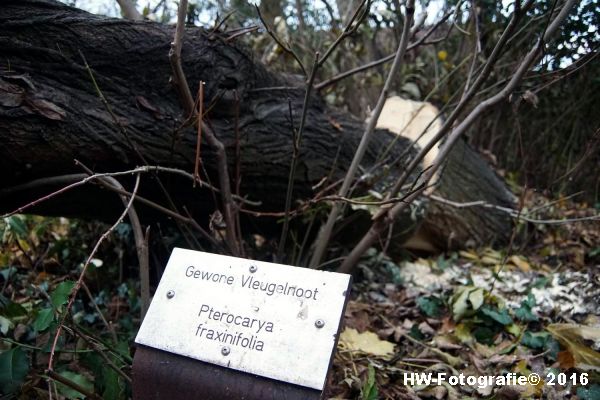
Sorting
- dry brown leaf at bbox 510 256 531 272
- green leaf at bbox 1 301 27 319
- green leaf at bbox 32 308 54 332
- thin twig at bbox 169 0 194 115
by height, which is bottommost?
green leaf at bbox 32 308 54 332

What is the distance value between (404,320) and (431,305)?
0.48 ft

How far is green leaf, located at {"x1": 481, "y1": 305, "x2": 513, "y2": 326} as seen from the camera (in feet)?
6.58

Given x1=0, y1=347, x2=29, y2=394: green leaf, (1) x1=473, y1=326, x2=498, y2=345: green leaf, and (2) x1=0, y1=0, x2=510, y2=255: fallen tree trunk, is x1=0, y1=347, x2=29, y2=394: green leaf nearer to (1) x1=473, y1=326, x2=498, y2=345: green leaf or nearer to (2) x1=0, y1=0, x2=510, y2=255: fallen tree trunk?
(2) x1=0, y1=0, x2=510, y2=255: fallen tree trunk

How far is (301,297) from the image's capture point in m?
1.18

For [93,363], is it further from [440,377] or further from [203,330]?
[440,377]

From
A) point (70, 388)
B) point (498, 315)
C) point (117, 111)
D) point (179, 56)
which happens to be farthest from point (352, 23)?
point (70, 388)

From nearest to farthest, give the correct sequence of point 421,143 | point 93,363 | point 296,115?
point 93,363 < point 296,115 < point 421,143

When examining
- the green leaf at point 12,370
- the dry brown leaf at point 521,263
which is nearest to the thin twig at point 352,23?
the green leaf at point 12,370

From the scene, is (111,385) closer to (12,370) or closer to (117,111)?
(12,370)

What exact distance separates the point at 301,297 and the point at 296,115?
1412 mm

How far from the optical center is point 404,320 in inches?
88.7

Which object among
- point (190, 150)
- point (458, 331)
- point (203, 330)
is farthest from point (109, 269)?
point (458, 331)

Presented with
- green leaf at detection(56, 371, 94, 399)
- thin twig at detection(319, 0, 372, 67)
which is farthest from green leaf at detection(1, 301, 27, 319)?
thin twig at detection(319, 0, 372, 67)

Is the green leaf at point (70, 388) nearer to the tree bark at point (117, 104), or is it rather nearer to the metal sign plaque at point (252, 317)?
the metal sign plaque at point (252, 317)
